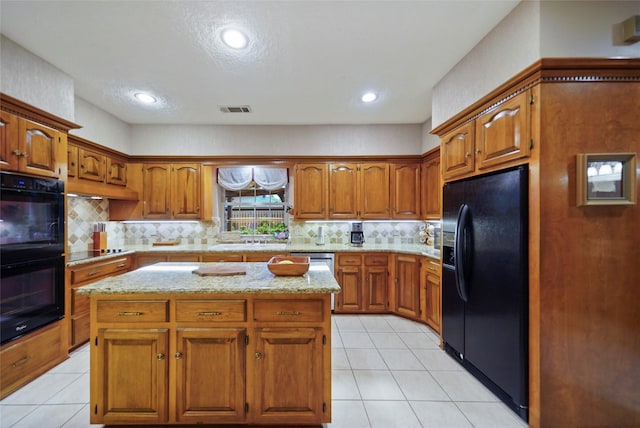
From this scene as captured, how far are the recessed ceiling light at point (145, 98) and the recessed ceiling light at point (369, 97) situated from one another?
249cm

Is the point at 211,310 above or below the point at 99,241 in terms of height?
below

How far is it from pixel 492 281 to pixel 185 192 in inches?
159

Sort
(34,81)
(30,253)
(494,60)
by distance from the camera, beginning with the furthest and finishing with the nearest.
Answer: (34,81) → (30,253) → (494,60)

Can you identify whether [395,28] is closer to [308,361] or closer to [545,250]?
[545,250]

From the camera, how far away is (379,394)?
6.94ft

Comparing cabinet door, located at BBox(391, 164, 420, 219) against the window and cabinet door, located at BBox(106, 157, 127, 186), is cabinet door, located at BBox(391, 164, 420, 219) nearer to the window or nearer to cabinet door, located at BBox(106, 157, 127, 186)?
the window

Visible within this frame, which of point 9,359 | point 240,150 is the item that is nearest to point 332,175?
point 240,150

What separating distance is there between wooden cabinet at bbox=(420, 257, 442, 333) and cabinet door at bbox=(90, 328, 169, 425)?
2.60 metres

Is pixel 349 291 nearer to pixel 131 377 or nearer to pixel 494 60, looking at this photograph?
pixel 131 377

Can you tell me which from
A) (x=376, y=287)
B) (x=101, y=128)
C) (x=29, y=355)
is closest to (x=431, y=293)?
(x=376, y=287)

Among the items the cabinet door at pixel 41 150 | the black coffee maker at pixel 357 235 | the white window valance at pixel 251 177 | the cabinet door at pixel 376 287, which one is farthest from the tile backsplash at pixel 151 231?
the cabinet door at pixel 376 287

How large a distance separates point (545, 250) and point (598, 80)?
110 centimetres

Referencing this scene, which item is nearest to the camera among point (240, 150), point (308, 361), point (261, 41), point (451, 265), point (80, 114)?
point (308, 361)

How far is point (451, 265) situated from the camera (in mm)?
2627
